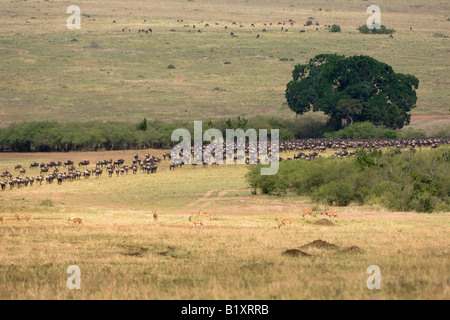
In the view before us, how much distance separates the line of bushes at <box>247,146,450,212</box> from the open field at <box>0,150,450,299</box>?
3.32 m

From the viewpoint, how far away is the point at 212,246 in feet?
68.6

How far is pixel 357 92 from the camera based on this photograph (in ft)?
279

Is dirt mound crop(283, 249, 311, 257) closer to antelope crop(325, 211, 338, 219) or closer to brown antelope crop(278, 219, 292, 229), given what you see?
brown antelope crop(278, 219, 292, 229)

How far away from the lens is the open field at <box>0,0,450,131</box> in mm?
102312

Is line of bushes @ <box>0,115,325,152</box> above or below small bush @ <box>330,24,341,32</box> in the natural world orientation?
below

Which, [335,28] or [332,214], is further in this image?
[335,28]

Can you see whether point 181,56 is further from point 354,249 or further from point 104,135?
point 354,249

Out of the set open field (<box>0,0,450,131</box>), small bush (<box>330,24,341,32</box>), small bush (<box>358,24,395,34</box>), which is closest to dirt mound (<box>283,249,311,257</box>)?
open field (<box>0,0,450,131</box>)

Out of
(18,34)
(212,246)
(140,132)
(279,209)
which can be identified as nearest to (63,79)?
(18,34)

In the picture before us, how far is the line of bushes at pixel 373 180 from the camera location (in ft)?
125

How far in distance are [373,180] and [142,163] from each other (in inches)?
1085

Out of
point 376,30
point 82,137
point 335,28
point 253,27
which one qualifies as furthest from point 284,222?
point 253,27

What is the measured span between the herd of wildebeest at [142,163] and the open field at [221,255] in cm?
1653
